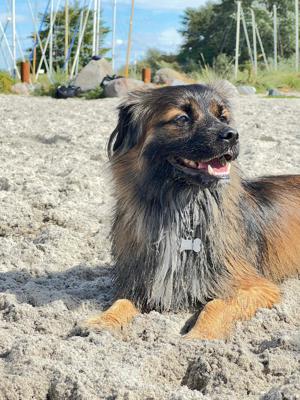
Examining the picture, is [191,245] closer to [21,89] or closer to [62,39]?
[21,89]

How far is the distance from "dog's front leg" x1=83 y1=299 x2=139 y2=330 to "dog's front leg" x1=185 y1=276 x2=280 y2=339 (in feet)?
1.39

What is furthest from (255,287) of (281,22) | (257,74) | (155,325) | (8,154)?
(281,22)

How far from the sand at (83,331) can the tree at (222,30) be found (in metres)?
32.7

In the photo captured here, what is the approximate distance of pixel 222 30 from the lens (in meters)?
43.3

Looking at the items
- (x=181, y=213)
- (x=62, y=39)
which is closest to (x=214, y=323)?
(x=181, y=213)

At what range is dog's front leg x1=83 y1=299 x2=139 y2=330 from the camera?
3902mm

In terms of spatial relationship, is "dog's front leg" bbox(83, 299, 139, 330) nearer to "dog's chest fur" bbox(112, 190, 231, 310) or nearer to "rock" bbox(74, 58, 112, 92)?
"dog's chest fur" bbox(112, 190, 231, 310)

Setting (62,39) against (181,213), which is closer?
(181,213)

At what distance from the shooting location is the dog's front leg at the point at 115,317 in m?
3.90

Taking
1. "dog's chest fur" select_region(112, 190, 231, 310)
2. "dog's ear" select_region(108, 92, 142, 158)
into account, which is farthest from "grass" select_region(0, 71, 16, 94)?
"dog's chest fur" select_region(112, 190, 231, 310)

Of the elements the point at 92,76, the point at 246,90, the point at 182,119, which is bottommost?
the point at 246,90

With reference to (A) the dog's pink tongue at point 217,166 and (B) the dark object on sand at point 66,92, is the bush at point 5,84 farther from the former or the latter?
(A) the dog's pink tongue at point 217,166

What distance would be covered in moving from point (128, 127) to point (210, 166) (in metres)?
0.70

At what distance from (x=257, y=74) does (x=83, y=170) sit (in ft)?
60.4
